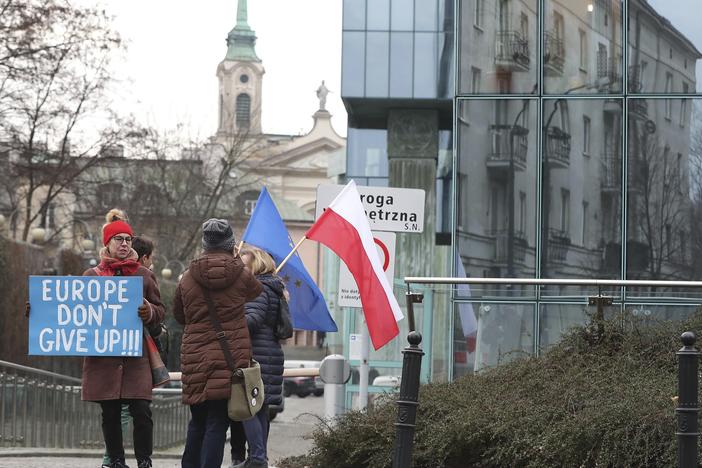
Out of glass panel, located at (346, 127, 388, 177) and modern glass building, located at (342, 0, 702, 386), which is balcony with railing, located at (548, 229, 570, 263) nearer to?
modern glass building, located at (342, 0, 702, 386)

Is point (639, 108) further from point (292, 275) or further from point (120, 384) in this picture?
point (120, 384)

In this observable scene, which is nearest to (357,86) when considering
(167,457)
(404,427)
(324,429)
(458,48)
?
(458,48)

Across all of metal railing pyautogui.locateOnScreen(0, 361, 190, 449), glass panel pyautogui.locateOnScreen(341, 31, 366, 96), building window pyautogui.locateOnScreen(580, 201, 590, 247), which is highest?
glass panel pyautogui.locateOnScreen(341, 31, 366, 96)

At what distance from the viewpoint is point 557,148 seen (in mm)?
19875

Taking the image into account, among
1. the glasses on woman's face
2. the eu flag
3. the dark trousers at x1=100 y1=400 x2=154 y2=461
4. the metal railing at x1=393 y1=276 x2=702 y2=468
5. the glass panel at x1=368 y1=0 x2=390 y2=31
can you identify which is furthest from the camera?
the glass panel at x1=368 y1=0 x2=390 y2=31

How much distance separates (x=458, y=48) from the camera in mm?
19766

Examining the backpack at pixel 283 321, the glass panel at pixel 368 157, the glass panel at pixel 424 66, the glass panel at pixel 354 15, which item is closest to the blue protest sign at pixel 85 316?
the backpack at pixel 283 321

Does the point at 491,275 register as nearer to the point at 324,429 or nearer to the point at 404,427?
the point at 324,429

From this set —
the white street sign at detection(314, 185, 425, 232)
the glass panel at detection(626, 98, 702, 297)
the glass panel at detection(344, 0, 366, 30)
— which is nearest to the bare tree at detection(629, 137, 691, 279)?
the glass panel at detection(626, 98, 702, 297)

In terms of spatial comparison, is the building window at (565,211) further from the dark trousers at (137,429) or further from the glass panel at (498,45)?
the dark trousers at (137,429)

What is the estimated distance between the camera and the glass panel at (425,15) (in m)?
27.5

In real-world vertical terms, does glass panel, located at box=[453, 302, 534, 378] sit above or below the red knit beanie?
below

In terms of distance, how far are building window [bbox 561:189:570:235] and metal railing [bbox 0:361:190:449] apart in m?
6.22

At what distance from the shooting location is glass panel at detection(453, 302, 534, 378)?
42.1 ft
